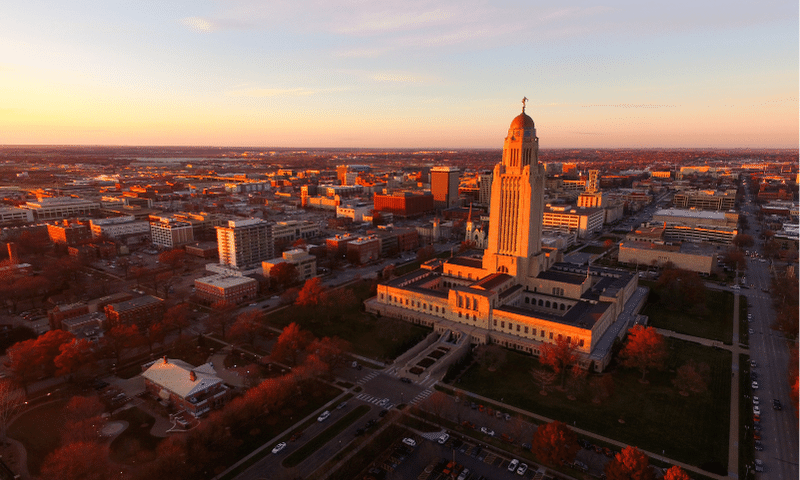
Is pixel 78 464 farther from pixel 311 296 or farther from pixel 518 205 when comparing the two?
pixel 518 205

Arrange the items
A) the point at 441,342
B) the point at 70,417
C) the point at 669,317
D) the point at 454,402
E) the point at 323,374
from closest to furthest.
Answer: the point at 70,417 → the point at 454,402 → the point at 323,374 → the point at 441,342 → the point at 669,317

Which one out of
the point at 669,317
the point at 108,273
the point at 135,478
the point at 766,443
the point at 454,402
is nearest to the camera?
the point at 135,478

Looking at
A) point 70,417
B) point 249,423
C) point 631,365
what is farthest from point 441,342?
point 70,417

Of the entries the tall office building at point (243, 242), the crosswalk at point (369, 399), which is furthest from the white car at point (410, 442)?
the tall office building at point (243, 242)

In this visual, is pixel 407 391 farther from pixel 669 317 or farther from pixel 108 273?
pixel 108 273

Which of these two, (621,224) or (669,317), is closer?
(669,317)

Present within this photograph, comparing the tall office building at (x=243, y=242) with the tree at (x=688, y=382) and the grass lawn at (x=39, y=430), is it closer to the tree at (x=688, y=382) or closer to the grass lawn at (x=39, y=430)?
the grass lawn at (x=39, y=430)

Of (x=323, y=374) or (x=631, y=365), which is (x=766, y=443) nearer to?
(x=631, y=365)
